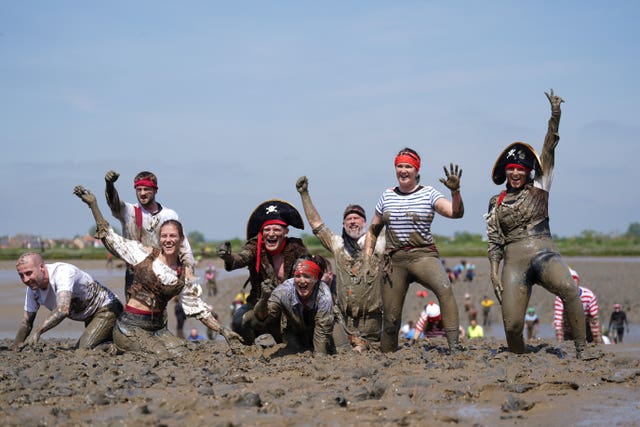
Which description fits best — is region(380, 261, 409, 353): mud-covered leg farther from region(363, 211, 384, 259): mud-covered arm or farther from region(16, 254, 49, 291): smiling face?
region(16, 254, 49, 291): smiling face

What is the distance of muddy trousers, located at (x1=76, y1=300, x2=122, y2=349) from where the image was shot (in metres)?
10.1

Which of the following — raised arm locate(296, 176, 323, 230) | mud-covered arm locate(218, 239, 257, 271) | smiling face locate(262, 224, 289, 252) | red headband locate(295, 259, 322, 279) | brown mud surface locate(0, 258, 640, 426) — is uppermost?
raised arm locate(296, 176, 323, 230)

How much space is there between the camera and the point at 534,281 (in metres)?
8.95

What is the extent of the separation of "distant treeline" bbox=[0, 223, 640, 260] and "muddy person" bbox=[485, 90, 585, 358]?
36084 millimetres

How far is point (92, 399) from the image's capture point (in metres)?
7.04

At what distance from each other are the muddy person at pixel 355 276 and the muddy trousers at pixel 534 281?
1.82 m

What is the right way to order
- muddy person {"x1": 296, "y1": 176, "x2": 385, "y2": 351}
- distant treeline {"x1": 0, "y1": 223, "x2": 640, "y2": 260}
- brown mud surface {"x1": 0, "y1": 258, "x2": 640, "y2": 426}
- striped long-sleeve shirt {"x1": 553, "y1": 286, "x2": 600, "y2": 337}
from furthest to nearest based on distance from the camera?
distant treeline {"x1": 0, "y1": 223, "x2": 640, "y2": 260} → striped long-sleeve shirt {"x1": 553, "y1": 286, "x2": 600, "y2": 337} → muddy person {"x1": 296, "y1": 176, "x2": 385, "y2": 351} → brown mud surface {"x1": 0, "y1": 258, "x2": 640, "y2": 426}

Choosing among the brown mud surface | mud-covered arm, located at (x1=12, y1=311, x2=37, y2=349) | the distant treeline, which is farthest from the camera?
the distant treeline

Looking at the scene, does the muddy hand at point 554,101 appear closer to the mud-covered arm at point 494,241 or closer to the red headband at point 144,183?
the mud-covered arm at point 494,241

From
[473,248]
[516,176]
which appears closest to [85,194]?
[516,176]

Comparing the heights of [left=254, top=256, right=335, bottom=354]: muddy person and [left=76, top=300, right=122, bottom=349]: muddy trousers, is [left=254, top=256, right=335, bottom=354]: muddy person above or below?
above

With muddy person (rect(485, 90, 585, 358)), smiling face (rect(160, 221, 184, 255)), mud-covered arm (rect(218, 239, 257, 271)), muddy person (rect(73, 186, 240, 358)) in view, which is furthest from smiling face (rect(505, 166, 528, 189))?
smiling face (rect(160, 221, 184, 255))

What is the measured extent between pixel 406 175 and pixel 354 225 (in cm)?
142

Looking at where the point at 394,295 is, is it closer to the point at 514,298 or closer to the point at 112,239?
the point at 514,298
